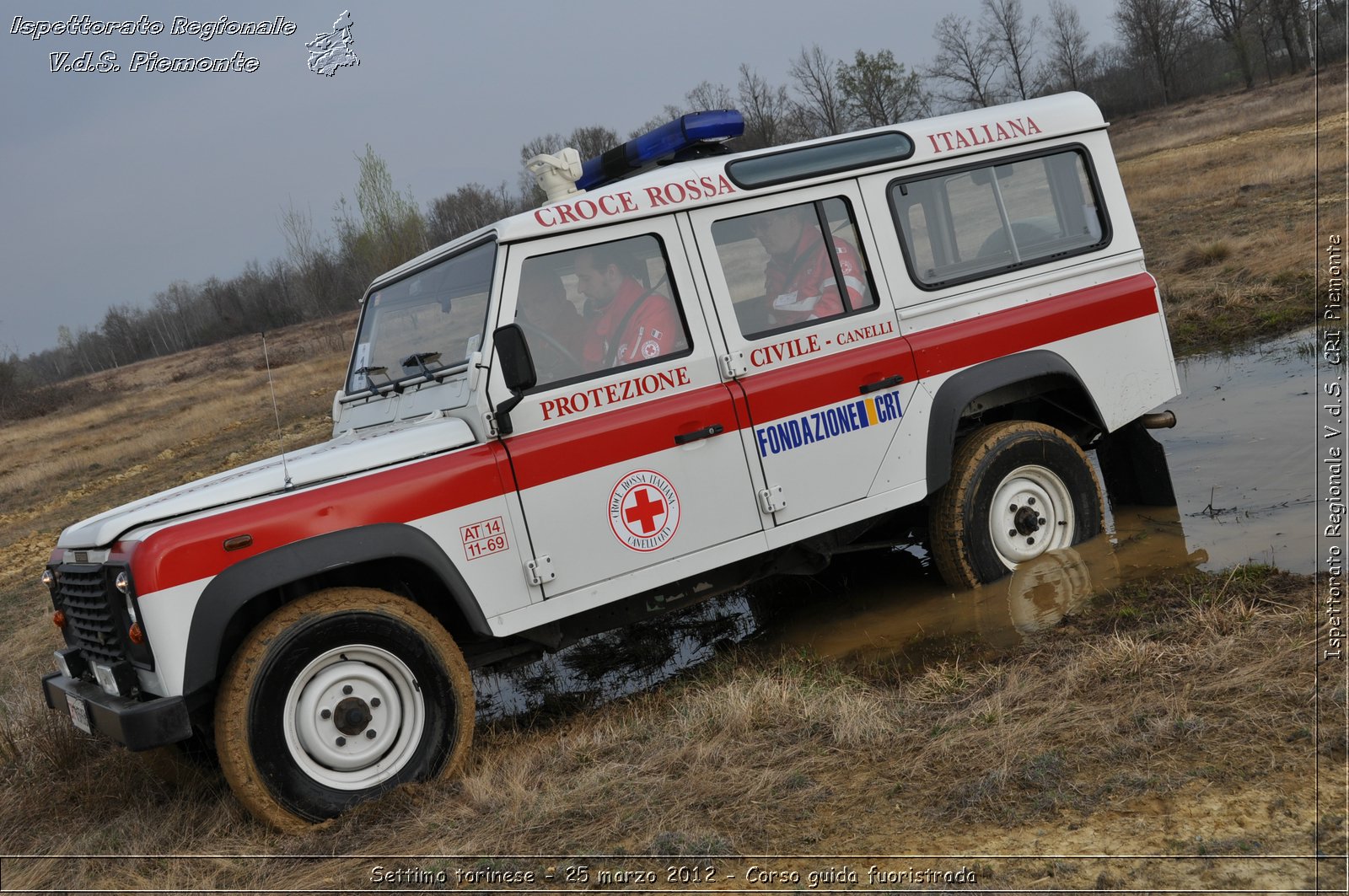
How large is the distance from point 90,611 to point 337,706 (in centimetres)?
111

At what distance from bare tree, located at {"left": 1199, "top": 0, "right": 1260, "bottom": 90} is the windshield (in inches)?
A: 2438

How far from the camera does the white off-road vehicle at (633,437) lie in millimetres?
4305

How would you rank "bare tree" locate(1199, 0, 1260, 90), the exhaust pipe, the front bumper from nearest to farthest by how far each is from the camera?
the front bumper
the exhaust pipe
"bare tree" locate(1199, 0, 1260, 90)

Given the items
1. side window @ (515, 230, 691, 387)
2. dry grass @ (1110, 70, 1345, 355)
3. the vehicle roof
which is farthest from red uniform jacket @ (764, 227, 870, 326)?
dry grass @ (1110, 70, 1345, 355)

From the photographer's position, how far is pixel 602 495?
495cm

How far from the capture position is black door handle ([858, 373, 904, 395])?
5594 mm

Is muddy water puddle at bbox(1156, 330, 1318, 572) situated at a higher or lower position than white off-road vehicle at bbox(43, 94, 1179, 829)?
lower

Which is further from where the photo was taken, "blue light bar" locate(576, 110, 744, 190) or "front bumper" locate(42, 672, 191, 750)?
"blue light bar" locate(576, 110, 744, 190)

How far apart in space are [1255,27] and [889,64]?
2143cm

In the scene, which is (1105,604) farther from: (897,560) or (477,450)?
(477,450)

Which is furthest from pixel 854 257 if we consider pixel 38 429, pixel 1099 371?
pixel 38 429

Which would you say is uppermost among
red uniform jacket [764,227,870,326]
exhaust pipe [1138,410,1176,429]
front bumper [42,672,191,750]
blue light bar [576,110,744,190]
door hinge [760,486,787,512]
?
blue light bar [576,110,744,190]

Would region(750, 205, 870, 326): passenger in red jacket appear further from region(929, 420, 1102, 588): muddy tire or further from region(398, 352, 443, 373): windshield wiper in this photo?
region(398, 352, 443, 373): windshield wiper

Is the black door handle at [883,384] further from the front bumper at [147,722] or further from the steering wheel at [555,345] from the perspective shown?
the front bumper at [147,722]
